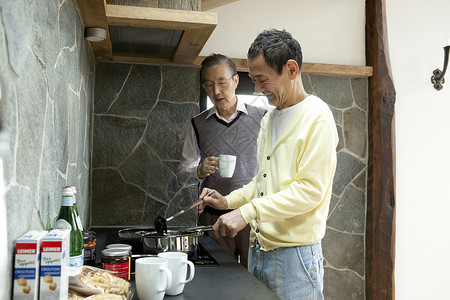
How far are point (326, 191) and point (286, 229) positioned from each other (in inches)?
7.9

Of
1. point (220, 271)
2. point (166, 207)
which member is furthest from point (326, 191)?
point (166, 207)

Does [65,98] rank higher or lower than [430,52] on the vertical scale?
lower

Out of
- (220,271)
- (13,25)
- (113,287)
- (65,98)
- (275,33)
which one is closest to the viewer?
(13,25)

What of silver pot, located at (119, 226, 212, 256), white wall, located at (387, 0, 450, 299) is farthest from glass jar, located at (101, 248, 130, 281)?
white wall, located at (387, 0, 450, 299)

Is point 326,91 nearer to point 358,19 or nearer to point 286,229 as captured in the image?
point 358,19

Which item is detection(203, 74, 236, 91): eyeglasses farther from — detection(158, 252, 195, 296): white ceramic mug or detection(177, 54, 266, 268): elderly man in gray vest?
detection(158, 252, 195, 296): white ceramic mug

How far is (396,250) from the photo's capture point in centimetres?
359

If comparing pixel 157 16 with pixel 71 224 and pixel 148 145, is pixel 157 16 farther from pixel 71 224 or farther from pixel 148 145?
pixel 148 145

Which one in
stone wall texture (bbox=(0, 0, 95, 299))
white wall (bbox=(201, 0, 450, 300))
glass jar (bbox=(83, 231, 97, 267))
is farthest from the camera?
white wall (bbox=(201, 0, 450, 300))

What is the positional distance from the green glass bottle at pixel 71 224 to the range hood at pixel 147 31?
2.91 ft

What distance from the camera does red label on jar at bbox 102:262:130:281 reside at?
1.26 metres

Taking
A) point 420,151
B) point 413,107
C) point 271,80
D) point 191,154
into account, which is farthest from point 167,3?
point 420,151

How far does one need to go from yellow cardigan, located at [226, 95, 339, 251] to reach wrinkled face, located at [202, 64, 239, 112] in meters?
0.91

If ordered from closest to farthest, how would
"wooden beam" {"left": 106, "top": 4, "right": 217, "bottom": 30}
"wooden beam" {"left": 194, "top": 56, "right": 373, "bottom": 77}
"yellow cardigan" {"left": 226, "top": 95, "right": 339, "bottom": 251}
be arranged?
"yellow cardigan" {"left": 226, "top": 95, "right": 339, "bottom": 251}, "wooden beam" {"left": 106, "top": 4, "right": 217, "bottom": 30}, "wooden beam" {"left": 194, "top": 56, "right": 373, "bottom": 77}
